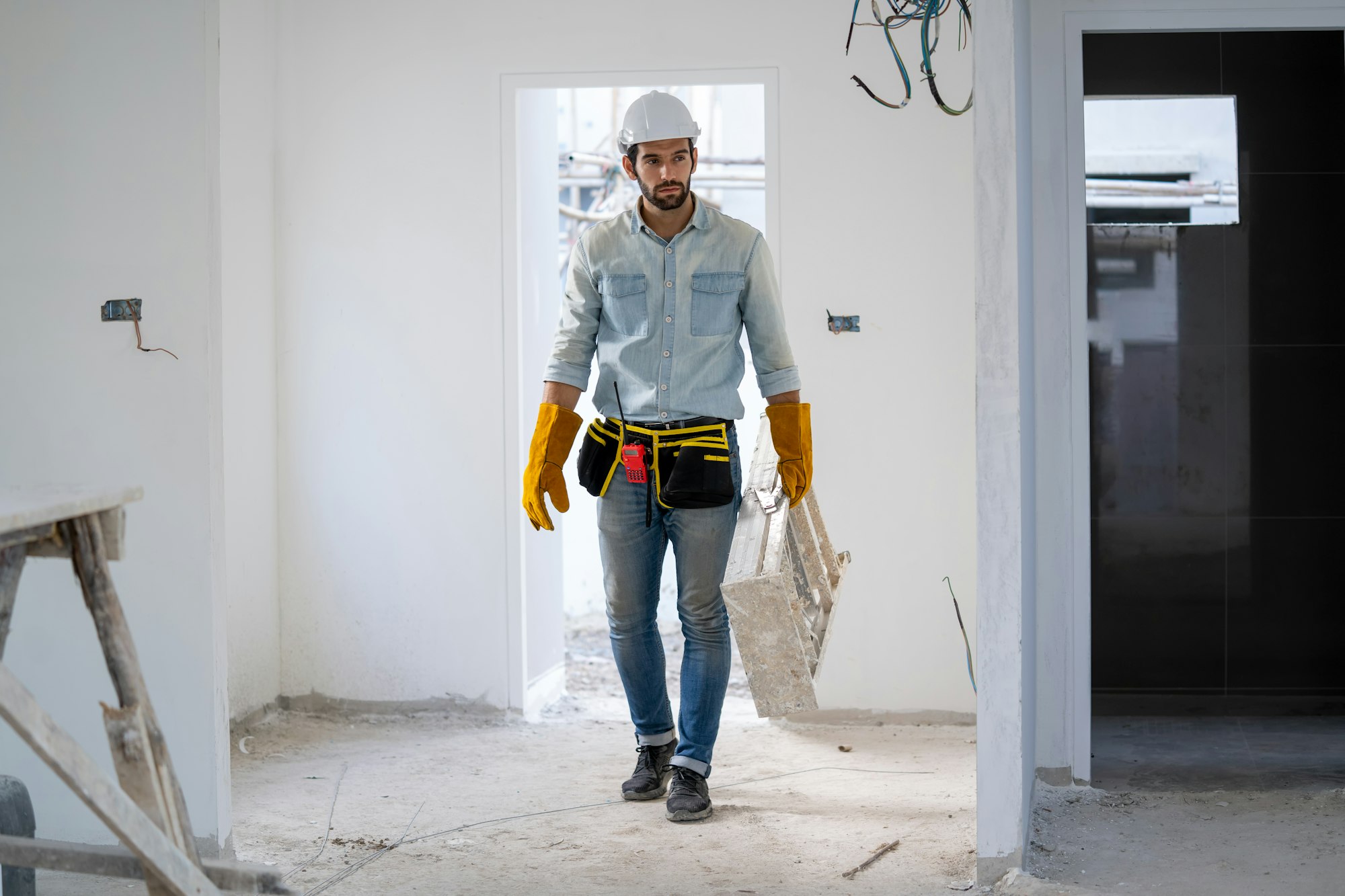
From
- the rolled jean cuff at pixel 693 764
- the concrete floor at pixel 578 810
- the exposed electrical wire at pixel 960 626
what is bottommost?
the concrete floor at pixel 578 810

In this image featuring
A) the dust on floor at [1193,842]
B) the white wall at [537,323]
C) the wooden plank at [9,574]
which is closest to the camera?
the wooden plank at [9,574]

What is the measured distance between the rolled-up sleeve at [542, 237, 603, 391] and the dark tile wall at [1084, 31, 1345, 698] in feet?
4.82

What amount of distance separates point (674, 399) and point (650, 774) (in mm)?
901

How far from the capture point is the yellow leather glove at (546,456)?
2885 millimetres

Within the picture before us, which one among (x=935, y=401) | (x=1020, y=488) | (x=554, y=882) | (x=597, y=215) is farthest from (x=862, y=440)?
(x=597, y=215)

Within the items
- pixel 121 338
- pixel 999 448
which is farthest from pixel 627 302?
pixel 121 338

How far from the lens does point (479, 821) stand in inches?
112

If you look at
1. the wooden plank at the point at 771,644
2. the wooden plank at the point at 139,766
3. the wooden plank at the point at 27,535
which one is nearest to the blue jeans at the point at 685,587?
the wooden plank at the point at 771,644

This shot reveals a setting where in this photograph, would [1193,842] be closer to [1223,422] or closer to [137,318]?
[1223,422]

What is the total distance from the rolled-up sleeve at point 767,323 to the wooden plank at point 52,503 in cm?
149

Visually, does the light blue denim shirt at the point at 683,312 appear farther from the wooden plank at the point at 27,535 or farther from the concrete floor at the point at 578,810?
the wooden plank at the point at 27,535

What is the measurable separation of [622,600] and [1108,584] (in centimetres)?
147

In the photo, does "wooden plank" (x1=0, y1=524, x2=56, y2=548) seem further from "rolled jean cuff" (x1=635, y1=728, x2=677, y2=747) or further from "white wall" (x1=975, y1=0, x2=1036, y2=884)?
"rolled jean cuff" (x1=635, y1=728, x2=677, y2=747)

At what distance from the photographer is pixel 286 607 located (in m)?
3.90
